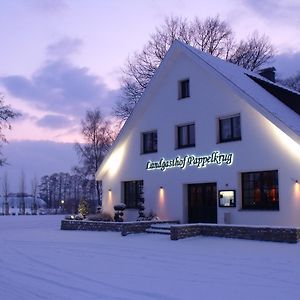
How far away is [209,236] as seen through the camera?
16.5 m

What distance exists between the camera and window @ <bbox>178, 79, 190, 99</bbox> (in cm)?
2153

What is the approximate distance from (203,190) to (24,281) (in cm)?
1230

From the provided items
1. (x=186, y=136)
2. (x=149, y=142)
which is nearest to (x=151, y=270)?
(x=186, y=136)

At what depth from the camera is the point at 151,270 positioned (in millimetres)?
10367

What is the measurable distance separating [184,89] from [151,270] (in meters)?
12.8

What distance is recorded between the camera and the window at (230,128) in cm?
1908

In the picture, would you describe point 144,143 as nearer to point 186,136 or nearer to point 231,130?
point 186,136

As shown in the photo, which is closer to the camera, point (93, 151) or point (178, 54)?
point (178, 54)

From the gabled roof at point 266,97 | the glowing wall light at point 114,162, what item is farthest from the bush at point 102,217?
the gabled roof at point 266,97

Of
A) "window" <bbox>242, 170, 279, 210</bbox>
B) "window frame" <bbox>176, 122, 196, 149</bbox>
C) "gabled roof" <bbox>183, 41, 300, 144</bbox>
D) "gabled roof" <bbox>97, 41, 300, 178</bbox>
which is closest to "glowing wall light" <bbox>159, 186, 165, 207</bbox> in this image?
"window frame" <bbox>176, 122, 196, 149</bbox>

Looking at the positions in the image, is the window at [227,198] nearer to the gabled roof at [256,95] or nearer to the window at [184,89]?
the gabled roof at [256,95]

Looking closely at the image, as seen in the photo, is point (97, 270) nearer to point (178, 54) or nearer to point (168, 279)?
point (168, 279)

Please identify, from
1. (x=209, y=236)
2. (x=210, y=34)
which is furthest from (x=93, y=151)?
(x=209, y=236)

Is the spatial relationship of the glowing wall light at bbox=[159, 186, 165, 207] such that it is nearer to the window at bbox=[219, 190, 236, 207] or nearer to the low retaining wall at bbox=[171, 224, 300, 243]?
the window at bbox=[219, 190, 236, 207]
